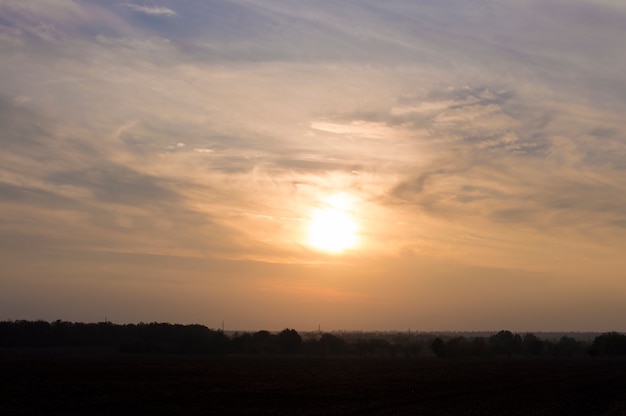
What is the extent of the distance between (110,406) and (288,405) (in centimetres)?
1125

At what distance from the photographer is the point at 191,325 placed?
198500 millimetres

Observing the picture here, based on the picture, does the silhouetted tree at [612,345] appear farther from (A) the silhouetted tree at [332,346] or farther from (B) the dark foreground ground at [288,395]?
(B) the dark foreground ground at [288,395]

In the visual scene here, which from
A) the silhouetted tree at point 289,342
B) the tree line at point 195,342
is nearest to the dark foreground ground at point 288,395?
the tree line at point 195,342

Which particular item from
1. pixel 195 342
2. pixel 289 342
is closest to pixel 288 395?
pixel 195 342

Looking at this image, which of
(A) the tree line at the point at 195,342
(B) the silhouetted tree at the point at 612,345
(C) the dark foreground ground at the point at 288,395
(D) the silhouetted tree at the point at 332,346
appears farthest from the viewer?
(D) the silhouetted tree at the point at 332,346

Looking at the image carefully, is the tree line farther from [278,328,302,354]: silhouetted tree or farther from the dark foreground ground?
the dark foreground ground

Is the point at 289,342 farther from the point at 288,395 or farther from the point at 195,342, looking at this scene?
the point at 288,395

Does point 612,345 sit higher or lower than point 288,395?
higher

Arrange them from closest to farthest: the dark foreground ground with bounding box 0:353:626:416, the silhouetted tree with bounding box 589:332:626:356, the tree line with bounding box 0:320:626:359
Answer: the dark foreground ground with bounding box 0:353:626:416
the tree line with bounding box 0:320:626:359
the silhouetted tree with bounding box 589:332:626:356

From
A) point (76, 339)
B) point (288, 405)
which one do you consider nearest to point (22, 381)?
point (288, 405)

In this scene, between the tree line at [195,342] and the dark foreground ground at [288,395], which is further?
the tree line at [195,342]

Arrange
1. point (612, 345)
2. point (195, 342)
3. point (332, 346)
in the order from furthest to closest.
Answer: point (332, 346), point (612, 345), point (195, 342)

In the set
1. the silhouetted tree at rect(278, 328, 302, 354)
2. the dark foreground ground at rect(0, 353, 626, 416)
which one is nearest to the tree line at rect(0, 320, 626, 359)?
the silhouetted tree at rect(278, 328, 302, 354)

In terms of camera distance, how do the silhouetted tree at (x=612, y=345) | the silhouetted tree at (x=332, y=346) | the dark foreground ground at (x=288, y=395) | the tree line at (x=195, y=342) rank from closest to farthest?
1. the dark foreground ground at (x=288, y=395)
2. the tree line at (x=195, y=342)
3. the silhouetted tree at (x=612, y=345)
4. the silhouetted tree at (x=332, y=346)
